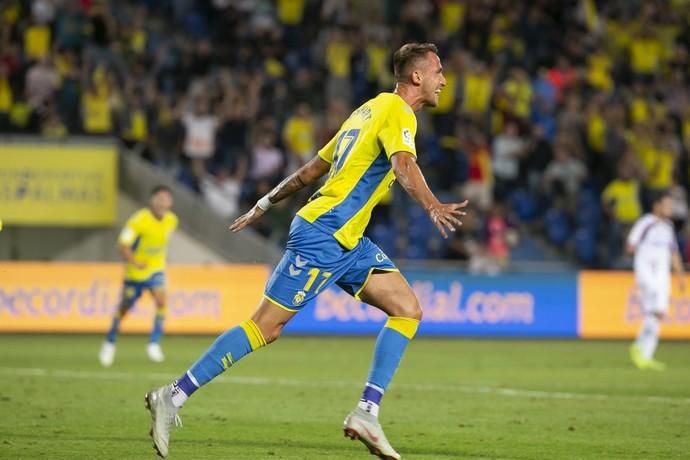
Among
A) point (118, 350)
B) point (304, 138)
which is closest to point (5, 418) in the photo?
point (118, 350)

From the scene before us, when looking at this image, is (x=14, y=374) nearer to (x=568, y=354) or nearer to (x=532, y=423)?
(x=532, y=423)

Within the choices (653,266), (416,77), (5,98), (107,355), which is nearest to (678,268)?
(653,266)

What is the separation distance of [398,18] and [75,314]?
1021 cm

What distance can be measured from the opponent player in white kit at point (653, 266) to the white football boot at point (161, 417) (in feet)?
34.6

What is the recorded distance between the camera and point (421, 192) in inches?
324

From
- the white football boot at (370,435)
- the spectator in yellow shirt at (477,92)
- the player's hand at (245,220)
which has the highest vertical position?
the spectator in yellow shirt at (477,92)

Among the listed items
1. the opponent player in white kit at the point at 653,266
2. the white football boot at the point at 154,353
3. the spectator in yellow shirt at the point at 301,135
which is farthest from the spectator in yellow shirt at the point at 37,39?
the opponent player in white kit at the point at 653,266

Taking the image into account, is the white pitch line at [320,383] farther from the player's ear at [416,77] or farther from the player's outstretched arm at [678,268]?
the player's ear at [416,77]

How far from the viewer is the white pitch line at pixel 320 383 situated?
44.5 ft

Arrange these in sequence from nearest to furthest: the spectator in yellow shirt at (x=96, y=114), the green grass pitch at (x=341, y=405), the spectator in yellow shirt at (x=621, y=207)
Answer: the green grass pitch at (x=341, y=405)
the spectator in yellow shirt at (x=96, y=114)
the spectator in yellow shirt at (x=621, y=207)

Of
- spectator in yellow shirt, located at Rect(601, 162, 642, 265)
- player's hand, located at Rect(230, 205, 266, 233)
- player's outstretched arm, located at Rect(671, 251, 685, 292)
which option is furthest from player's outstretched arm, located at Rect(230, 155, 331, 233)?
spectator in yellow shirt, located at Rect(601, 162, 642, 265)

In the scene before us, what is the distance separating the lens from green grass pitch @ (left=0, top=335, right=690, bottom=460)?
31.4 ft

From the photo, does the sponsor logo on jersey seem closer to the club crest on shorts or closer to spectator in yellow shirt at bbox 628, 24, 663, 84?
the club crest on shorts

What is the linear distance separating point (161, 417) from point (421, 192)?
221 centimetres
